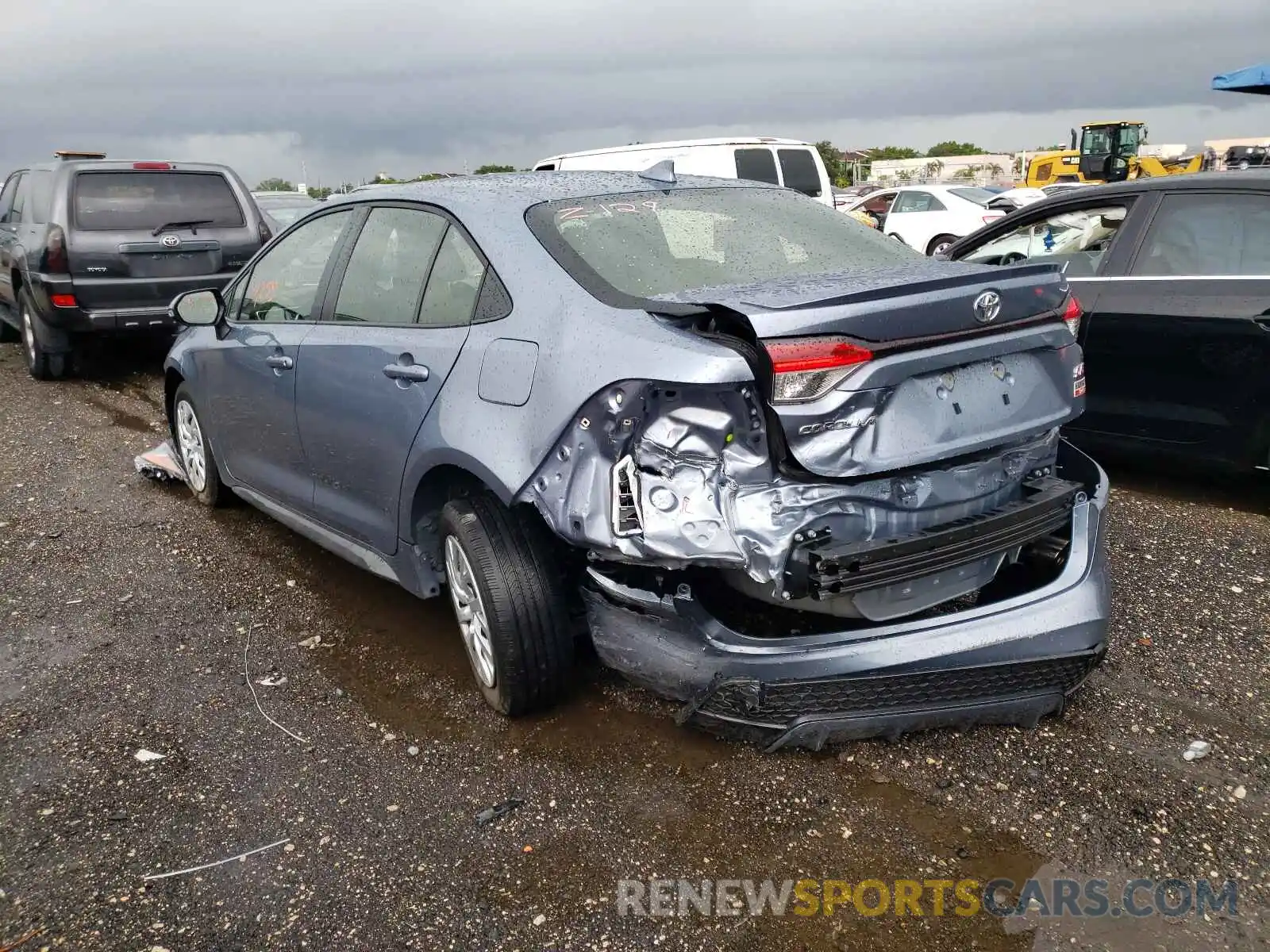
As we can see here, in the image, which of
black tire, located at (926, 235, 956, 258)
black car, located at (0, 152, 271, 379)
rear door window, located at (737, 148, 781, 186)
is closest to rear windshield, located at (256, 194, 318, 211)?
black car, located at (0, 152, 271, 379)

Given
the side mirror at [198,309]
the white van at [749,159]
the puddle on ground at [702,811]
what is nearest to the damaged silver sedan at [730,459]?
the puddle on ground at [702,811]

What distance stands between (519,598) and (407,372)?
2.85 ft

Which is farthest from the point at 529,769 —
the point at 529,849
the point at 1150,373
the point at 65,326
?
the point at 65,326

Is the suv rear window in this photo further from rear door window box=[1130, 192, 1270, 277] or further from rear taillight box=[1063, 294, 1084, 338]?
rear taillight box=[1063, 294, 1084, 338]

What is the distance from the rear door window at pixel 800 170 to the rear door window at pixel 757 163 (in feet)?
0.47

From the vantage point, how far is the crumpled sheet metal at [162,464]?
579cm

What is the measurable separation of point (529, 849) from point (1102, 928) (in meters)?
1.37

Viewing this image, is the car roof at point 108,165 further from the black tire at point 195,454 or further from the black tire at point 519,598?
the black tire at point 519,598

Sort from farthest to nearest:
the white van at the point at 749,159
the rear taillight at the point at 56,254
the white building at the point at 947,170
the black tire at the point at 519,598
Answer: the white building at the point at 947,170 < the white van at the point at 749,159 < the rear taillight at the point at 56,254 < the black tire at the point at 519,598

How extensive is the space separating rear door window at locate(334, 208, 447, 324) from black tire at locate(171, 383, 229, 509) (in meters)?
1.74

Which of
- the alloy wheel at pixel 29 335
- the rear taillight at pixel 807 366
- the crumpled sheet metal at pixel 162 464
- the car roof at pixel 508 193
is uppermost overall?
the car roof at pixel 508 193

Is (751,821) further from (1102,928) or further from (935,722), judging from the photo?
(1102,928)

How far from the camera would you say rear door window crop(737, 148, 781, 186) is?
508 inches

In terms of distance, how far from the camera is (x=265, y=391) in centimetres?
427
